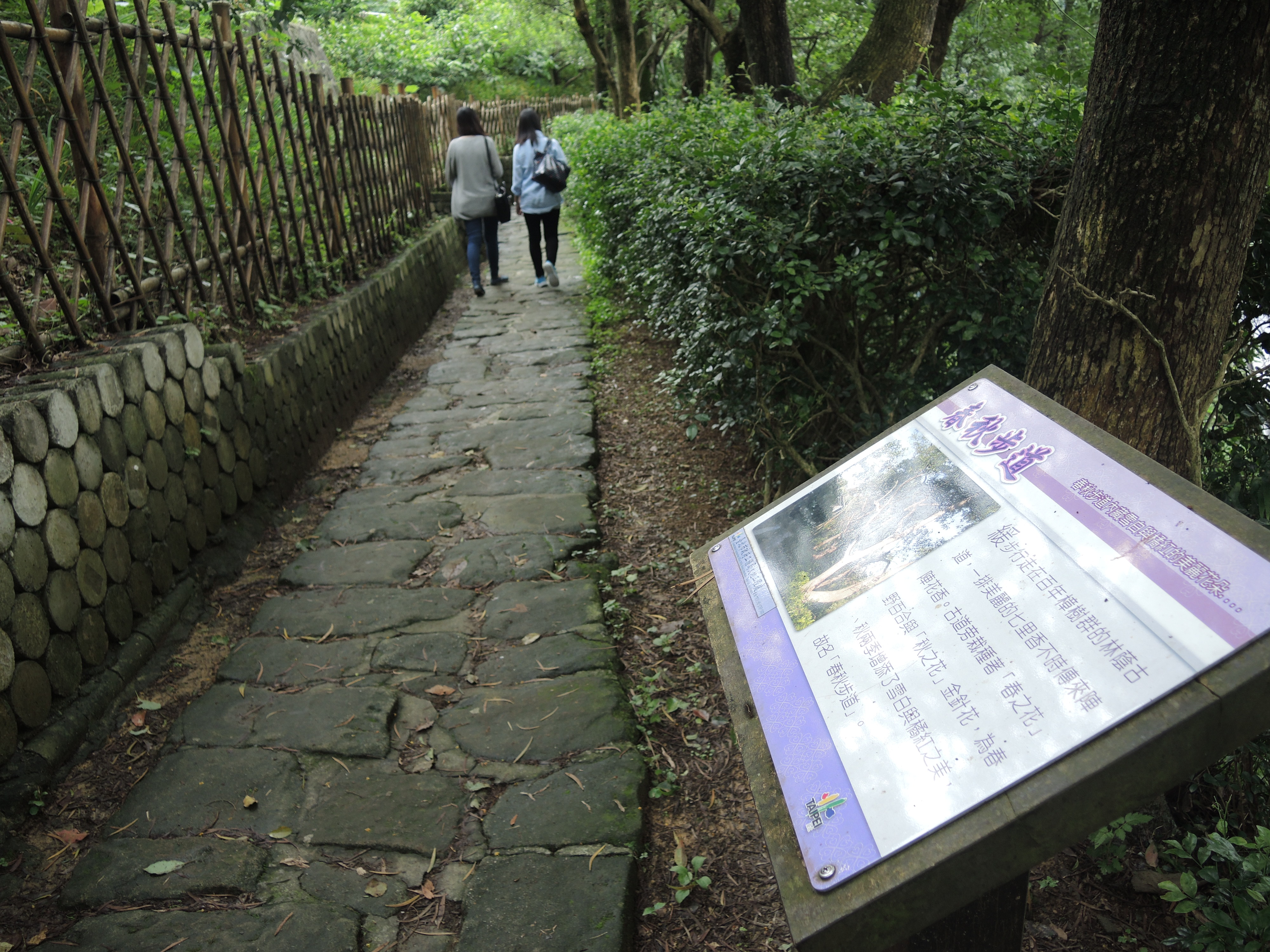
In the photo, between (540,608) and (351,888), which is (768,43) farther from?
(351,888)

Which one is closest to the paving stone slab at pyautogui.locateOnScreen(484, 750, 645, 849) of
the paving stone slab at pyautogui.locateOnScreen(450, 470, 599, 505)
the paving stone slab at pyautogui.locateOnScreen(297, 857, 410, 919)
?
the paving stone slab at pyautogui.locateOnScreen(297, 857, 410, 919)

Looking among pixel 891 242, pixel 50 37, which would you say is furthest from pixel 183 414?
pixel 891 242

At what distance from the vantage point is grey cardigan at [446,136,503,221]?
25.5ft

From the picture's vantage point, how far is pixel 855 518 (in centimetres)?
166

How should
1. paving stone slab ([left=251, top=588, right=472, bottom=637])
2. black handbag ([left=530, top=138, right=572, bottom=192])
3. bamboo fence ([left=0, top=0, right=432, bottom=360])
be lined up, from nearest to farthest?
1. bamboo fence ([left=0, top=0, right=432, bottom=360])
2. paving stone slab ([left=251, top=588, right=472, bottom=637])
3. black handbag ([left=530, top=138, right=572, bottom=192])

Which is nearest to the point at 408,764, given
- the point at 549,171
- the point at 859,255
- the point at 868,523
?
the point at 868,523

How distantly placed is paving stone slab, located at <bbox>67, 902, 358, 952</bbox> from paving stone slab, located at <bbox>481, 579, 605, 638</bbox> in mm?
1224

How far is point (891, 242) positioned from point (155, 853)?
112 inches

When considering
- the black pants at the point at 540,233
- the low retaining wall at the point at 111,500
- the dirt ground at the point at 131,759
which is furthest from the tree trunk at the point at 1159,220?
the black pants at the point at 540,233

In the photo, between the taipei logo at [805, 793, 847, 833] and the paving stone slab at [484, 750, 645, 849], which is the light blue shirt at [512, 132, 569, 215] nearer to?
the paving stone slab at [484, 750, 645, 849]

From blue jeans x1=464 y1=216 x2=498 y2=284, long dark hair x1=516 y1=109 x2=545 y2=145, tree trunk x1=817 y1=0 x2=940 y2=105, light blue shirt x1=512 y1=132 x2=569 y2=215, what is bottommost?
blue jeans x1=464 y1=216 x2=498 y2=284

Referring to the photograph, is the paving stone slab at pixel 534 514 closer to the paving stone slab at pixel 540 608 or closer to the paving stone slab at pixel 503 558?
the paving stone slab at pixel 503 558

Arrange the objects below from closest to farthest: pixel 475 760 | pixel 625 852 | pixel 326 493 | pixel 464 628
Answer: pixel 625 852 → pixel 475 760 → pixel 464 628 → pixel 326 493

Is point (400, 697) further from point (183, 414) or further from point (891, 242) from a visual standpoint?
point (891, 242)
